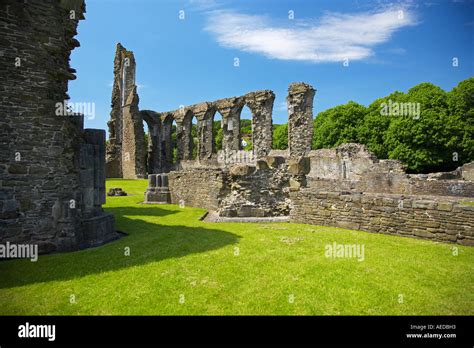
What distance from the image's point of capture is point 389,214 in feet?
28.3

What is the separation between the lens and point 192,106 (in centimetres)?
3562

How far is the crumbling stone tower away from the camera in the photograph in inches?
1380

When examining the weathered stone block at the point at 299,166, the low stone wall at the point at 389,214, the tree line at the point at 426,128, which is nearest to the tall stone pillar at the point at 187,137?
the tree line at the point at 426,128

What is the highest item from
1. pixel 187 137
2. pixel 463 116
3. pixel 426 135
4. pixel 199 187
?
pixel 463 116

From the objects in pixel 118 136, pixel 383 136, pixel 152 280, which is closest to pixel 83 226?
pixel 152 280

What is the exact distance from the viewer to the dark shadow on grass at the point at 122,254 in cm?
572

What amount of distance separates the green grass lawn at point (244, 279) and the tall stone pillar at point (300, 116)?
56.8 ft

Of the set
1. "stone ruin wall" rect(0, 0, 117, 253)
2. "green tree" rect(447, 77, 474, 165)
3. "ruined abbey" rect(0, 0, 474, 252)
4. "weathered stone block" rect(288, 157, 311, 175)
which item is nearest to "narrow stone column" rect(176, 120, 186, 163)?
"ruined abbey" rect(0, 0, 474, 252)

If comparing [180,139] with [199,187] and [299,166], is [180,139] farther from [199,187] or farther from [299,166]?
[299,166]

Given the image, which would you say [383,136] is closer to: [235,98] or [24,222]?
[235,98]

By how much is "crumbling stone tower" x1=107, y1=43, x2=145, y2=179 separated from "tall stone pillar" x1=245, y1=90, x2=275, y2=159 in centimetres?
1499

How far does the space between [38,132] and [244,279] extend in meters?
6.13

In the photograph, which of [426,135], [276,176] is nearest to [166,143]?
[276,176]

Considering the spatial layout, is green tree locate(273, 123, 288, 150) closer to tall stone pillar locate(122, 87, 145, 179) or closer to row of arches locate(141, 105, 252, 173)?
row of arches locate(141, 105, 252, 173)
